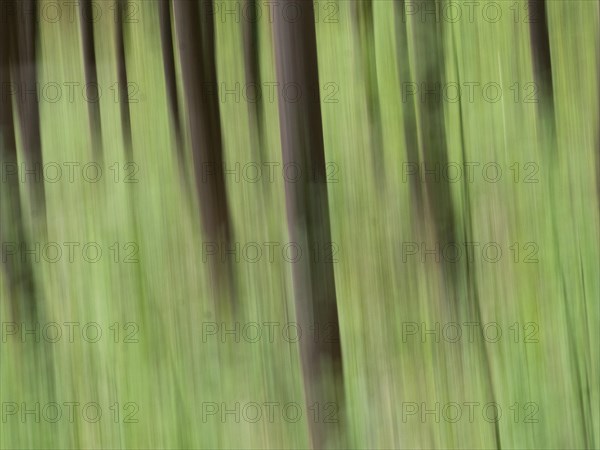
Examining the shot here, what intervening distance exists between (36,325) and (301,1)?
442 millimetres

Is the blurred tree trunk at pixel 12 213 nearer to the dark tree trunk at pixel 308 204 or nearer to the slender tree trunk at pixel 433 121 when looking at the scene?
the dark tree trunk at pixel 308 204

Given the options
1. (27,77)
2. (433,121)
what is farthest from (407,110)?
(27,77)

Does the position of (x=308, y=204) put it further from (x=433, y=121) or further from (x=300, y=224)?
(x=433, y=121)

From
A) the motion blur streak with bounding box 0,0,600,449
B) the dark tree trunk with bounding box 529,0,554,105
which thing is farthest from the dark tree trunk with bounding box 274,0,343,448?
the dark tree trunk with bounding box 529,0,554,105

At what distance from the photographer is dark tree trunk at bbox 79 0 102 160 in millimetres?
778

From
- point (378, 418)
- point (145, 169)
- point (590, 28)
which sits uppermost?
point (590, 28)

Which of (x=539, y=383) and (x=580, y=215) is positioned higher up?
(x=580, y=215)

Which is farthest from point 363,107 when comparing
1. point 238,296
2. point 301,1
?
point 238,296

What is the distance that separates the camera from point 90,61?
78cm

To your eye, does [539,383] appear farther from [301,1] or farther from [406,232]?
[301,1]

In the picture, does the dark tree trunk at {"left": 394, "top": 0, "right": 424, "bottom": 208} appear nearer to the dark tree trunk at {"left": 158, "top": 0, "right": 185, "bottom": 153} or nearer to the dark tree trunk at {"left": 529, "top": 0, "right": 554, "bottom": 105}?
the dark tree trunk at {"left": 529, "top": 0, "right": 554, "bottom": 105}

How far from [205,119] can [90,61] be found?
0.14m

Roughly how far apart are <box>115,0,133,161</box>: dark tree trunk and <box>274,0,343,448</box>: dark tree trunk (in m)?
0.16

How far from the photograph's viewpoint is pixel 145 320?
764 millimetres
